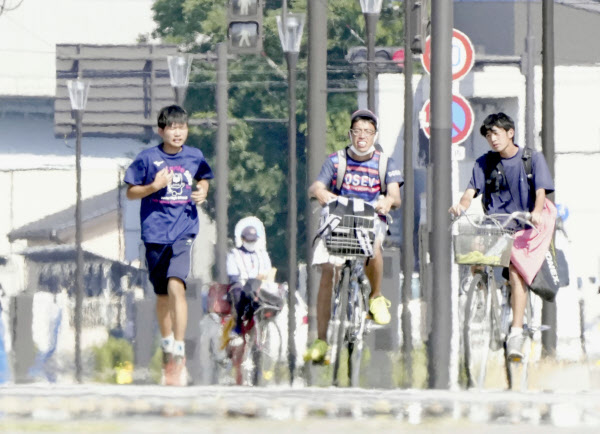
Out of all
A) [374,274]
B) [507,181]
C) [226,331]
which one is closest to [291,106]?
[226,331]

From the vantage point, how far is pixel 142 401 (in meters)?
9.10

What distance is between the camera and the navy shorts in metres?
12.4

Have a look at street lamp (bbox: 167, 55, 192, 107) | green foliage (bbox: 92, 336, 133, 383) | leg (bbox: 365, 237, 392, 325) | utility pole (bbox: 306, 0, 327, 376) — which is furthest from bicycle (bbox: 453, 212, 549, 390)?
street lamp (bbox: 167, 55, 192, 107)

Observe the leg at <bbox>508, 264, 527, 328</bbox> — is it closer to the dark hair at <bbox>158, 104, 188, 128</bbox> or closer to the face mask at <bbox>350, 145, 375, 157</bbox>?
the face mask at <bbox>350, 145, 375, 157</bbox>

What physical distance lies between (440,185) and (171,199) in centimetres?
318

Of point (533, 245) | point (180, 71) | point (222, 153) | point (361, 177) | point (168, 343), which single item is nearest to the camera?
point (361, 177)

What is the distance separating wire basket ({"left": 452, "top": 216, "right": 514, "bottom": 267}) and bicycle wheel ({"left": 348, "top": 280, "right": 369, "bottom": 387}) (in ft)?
2.16

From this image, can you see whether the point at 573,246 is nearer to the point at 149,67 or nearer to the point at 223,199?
the point at 149,67

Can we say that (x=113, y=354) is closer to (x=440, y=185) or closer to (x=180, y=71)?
(x=440, y=185)

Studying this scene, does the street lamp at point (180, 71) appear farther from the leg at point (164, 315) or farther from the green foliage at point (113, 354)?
the leg at point (164, 315)

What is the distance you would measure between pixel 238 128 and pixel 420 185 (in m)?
6.59

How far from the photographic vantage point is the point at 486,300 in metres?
12.5

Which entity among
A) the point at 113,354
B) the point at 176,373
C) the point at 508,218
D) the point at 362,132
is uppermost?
the point at 362,132

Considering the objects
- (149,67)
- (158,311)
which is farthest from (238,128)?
(158,311)
